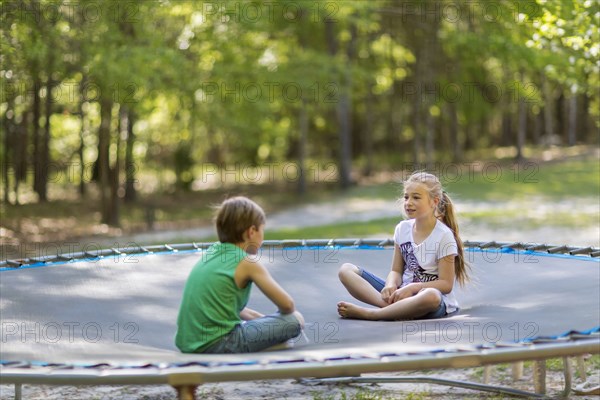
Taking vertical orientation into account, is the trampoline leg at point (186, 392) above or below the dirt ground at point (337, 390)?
above

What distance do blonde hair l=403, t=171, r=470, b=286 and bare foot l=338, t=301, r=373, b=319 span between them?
18.4 inches

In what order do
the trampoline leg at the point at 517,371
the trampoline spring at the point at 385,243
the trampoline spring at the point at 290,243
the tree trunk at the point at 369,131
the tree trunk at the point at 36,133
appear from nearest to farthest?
1. the trampoline leg at the point at 517,371
2. the trampoline spring at the point at 385,243
3. the trampoline spring at the point at 290,243
4. the tree trunk at the point at 36,133
5. the tree trunk at the point at 369,131

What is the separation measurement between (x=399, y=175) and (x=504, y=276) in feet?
44.7

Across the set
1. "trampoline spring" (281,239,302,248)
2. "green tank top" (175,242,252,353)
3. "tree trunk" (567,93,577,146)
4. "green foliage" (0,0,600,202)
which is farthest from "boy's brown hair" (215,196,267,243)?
"tree trunk" (567,93,577,146)

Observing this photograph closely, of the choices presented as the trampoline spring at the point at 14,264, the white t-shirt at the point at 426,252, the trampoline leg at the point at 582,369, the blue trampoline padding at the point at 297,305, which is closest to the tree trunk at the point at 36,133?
the trampoline spring at the point at 14,264

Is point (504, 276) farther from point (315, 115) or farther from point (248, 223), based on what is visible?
point (315, 115)

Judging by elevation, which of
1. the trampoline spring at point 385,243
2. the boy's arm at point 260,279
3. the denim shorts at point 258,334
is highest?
the trampoline spring at point 385,243

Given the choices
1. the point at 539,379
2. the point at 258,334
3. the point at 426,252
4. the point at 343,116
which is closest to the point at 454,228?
the point at 426,252

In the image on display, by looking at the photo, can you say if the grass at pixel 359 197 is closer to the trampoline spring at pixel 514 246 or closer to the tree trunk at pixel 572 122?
the tree trunk at pixel 572 122

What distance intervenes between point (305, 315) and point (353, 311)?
261 mm

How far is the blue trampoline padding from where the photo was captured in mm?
2830

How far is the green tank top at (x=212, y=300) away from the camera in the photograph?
2.78 metres

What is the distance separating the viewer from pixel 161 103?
717 inches

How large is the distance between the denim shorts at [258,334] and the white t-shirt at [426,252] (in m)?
0.86
